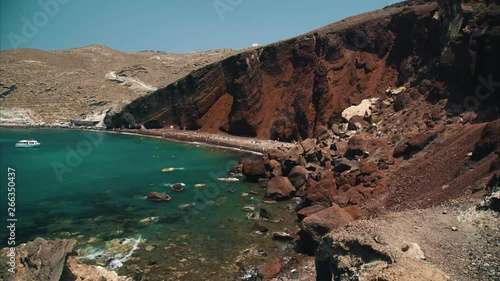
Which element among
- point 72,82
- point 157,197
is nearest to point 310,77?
point 157,197

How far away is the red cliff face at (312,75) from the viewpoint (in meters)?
63.5

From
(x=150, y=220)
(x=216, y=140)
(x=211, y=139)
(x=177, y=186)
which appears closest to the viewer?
(x=150, y=220)

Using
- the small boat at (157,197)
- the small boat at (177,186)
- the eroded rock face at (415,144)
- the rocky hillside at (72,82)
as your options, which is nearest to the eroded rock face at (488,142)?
the eroded rock face at (415,144)

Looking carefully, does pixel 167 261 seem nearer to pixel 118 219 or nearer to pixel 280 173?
pixel 118 219

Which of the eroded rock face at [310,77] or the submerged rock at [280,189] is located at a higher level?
the eroded rock face at [310,77]

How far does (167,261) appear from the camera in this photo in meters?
23.3

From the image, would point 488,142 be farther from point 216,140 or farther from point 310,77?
point 216,140

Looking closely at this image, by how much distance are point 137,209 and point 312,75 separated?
5180 centimetres

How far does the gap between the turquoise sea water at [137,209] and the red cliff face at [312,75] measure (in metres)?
17.6

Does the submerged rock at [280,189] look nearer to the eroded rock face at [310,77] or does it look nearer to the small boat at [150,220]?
the small boat at [150,220]

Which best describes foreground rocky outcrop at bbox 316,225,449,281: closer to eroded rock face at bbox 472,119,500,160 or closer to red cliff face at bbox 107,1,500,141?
eroded rock face at bbox 472,119,500,160

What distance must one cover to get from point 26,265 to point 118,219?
18150 millimetres

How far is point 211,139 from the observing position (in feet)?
272

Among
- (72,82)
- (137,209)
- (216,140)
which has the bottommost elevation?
(137,209)
